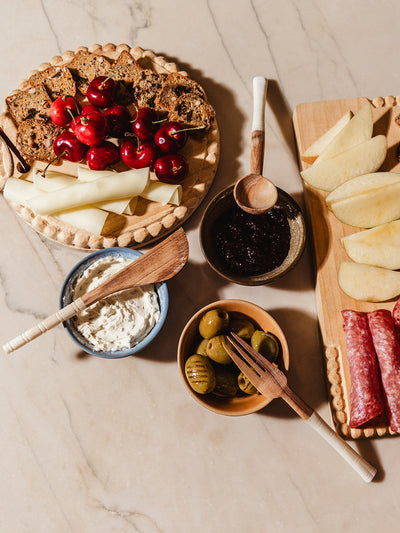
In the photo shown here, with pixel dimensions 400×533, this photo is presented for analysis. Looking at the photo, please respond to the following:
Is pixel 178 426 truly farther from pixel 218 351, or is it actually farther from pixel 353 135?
pixel 353 135

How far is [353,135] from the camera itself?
→ 141 cm

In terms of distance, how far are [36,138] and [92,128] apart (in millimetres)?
211

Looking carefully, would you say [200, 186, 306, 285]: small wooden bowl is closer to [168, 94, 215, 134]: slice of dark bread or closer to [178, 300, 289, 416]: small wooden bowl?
[178, 300, 289, 416]: small wooden bowl

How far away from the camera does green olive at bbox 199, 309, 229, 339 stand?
128cm

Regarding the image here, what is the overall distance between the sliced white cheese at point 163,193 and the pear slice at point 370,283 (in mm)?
551

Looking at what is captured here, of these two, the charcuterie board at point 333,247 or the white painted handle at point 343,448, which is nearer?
the white painted handle at point 343,448

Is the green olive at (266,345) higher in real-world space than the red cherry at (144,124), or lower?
lower

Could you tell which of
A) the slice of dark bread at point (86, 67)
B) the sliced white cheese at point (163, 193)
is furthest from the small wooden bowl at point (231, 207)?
the slice of dark bread at point (86, 67)

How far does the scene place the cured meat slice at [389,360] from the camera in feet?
4.27

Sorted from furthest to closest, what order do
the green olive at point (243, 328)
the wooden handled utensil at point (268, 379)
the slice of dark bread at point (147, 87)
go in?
the slice of dark bread at point (147, 87) < the green olive at point (243, 328) < the wooden handled utensil at point (268, 379)

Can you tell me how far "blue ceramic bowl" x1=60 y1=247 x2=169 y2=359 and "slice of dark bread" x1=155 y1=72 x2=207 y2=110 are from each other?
1.58ft

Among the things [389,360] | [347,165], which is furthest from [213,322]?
[347,165]

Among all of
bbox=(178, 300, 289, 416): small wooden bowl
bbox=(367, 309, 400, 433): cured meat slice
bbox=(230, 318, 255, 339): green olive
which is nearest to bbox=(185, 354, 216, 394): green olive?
bbox=(178, 300, 289, 416): small wooden bowl

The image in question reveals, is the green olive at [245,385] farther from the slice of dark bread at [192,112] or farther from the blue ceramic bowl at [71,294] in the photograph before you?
the slice of dark bread at [192,112]
